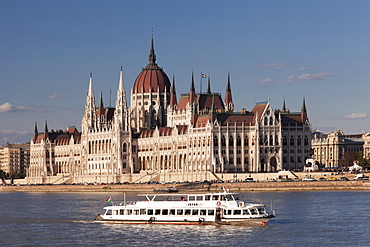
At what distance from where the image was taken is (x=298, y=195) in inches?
5891

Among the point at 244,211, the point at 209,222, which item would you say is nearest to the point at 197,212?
the point at 209,222

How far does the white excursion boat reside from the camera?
95.5 metres

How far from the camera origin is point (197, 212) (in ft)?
321

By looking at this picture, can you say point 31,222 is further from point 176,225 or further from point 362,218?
point 362,218

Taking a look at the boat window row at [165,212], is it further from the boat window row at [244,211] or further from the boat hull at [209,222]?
the boat window row at [244,211]

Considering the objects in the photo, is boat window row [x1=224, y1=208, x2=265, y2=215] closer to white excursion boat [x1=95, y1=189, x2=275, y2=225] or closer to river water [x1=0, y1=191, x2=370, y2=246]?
white excursion boat [x1=95, y1=189, x2=275, y2=225]

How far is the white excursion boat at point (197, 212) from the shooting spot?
95500 millimetres

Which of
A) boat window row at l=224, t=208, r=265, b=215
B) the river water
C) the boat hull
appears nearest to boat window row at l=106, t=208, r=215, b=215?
the boat hull

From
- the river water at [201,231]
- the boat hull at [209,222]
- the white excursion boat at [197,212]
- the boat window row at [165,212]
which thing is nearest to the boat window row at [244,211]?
the white excursion boat at [197,212]

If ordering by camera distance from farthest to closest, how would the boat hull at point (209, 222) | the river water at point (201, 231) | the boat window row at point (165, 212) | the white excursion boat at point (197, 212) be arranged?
1. the boat window row at point (165, 212)
2. the white excursion boat at point (197, 212)
3. the boat hull at point (209, 222)
4. the river water at point (201, 231)

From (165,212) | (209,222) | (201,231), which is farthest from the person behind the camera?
(165,212)

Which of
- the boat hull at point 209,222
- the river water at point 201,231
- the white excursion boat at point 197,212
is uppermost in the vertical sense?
the white excursion boat at point 197,212

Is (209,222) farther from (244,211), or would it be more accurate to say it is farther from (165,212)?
(165,212)

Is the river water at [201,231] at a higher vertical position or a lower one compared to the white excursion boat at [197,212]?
lower
